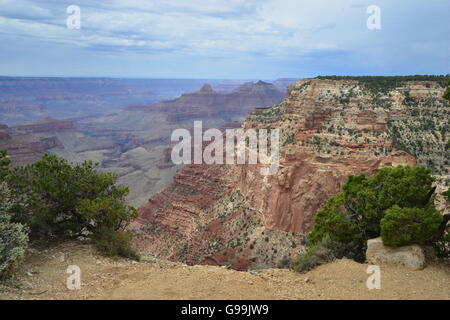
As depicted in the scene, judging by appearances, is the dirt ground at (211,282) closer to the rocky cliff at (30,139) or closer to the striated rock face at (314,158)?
the striated rock face at (314,158)

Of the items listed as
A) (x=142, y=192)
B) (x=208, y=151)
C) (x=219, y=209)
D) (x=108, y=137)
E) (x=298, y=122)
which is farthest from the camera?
(x=108, y=137)

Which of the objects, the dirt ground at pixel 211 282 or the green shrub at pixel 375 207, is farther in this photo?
the green shrub at pixel 375 207

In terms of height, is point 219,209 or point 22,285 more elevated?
point 22,285

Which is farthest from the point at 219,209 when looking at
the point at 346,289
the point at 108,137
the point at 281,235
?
the point at 108,137

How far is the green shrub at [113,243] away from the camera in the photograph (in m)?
15.4

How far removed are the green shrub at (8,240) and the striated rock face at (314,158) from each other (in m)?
18.9

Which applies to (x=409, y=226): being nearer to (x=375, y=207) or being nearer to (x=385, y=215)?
(x=385, y=215)

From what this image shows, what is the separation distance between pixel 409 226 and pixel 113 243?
11.4 meters

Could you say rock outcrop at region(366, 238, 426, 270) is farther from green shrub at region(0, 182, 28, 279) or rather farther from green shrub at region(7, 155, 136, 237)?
green shrub at region(0, 182, 28, 279)

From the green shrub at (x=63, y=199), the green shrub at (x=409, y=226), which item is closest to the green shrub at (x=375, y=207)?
the green shrub at (x=409, y=226)

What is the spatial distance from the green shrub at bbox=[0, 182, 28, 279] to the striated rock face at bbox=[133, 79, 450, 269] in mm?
18894

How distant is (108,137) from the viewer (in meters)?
191

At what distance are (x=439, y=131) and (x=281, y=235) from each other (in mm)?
15425

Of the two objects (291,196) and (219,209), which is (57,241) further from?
(219,209)
